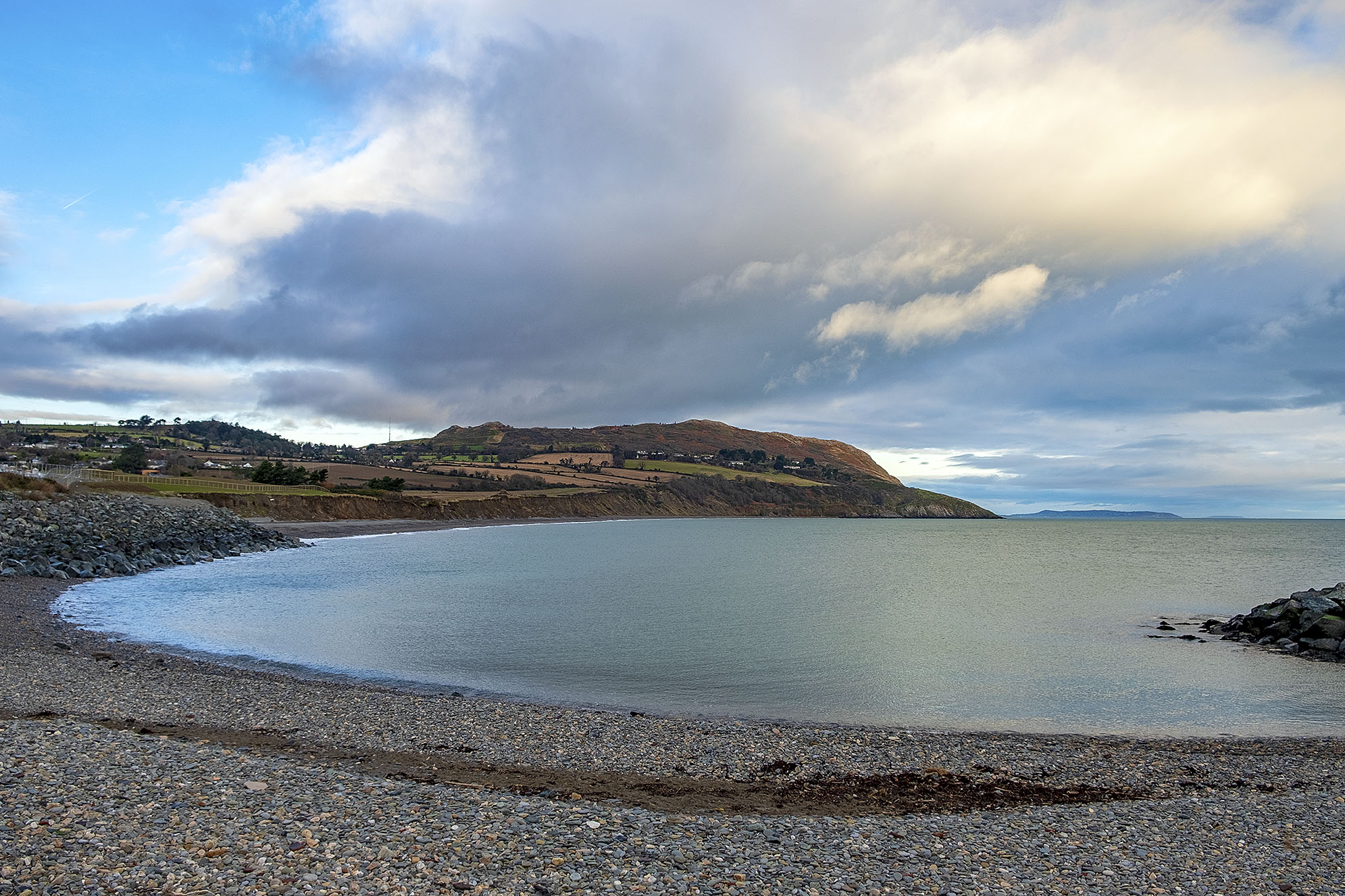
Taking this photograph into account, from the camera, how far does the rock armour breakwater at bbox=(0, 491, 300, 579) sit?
3784 cm

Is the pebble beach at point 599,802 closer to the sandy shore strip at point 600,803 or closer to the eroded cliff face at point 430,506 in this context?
the sandy shore strip at point 600,803

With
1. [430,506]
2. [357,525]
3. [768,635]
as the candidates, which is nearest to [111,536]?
[768,635]

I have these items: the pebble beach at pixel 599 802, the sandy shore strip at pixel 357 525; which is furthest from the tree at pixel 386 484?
the pebble beach at pixel 599 802

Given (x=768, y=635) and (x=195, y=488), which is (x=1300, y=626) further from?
(x=195, y=488)

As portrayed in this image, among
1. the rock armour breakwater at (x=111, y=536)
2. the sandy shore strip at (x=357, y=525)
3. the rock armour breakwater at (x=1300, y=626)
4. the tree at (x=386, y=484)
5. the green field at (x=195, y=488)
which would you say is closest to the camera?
the rock armour breakwater at (x=1300, y=626)

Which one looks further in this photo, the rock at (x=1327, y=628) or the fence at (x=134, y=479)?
the fence at (x=134, y=479)

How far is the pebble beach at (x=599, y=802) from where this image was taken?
7496mm

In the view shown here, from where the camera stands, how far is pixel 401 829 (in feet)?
27.4

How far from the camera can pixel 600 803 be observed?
10.5 meters

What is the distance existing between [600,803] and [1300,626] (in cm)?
2987

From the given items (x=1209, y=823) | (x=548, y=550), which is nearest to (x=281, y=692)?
(x=1209, y=823)

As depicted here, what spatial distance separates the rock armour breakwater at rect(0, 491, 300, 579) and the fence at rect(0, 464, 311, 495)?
9062 millimetres

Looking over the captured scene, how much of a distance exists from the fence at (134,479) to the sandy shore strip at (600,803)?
63.8 m

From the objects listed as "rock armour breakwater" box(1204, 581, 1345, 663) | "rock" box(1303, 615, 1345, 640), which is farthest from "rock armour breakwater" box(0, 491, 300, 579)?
"rock" box(1303, 615, 1345, 640)
